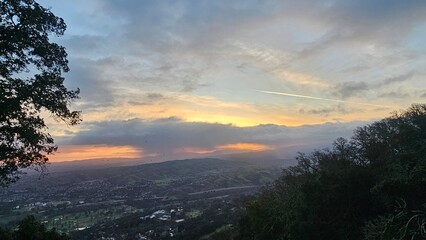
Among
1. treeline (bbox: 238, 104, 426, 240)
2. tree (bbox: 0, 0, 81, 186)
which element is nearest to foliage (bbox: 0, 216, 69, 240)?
tree (bbox: 0, 0, 81, 186)

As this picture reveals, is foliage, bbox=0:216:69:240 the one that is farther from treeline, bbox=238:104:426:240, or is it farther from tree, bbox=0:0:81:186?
treeline, bbox=238:104:426:240

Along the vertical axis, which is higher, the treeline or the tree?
the tree

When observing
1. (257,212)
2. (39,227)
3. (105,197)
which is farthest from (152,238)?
(105,197)

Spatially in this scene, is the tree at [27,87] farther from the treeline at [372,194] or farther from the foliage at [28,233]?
the treeline at [372,194]

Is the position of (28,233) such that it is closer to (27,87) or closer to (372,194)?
(27,87)

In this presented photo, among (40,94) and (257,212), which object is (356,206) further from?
(40,94)

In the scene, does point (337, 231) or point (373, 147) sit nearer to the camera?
point (337, 231)

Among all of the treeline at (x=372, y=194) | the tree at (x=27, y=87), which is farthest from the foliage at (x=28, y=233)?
the treeline at (x=372, y=194)

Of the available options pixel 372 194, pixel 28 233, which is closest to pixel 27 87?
pixel 28 233
